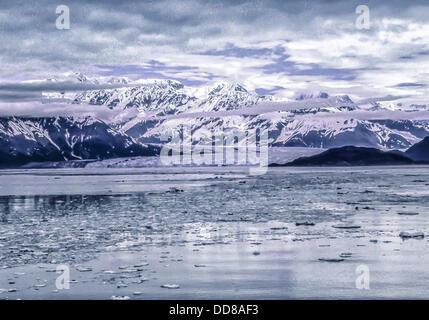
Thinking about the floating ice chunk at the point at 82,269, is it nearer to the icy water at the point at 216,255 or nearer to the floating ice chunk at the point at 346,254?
the icy water at the point at 216,255

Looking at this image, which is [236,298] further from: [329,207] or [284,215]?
[329,207]

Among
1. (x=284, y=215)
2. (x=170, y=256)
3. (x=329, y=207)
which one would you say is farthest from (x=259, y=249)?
(x=329, y=207)

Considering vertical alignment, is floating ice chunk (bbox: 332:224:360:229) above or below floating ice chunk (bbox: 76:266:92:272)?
above

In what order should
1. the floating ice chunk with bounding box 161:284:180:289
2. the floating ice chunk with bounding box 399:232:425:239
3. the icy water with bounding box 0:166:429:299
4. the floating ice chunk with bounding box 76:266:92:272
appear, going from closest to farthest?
the icy water with bounding box 0:166:429:299
the floating ice chunk with bounding box 161:284:180:289
the floating ice chunk with bounding box 76:266:92:272
the floating ice chunk with bounding box 399:232:425:239

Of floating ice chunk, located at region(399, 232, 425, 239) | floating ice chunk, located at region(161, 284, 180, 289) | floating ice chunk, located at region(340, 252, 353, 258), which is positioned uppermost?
floating ice chunk, located at region(399, 232, 425, 239)

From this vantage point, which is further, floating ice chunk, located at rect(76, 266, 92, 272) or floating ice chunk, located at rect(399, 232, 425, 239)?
floating ice chunk, located at rect(399, 232, 425, 239)

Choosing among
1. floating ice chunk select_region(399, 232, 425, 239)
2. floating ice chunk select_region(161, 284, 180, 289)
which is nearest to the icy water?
floating ice chunk select_region(161, 284, 180, 289)

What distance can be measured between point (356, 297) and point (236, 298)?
8.18ft

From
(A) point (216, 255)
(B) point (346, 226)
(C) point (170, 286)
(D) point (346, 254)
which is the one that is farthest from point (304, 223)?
(C) point (170, 286)

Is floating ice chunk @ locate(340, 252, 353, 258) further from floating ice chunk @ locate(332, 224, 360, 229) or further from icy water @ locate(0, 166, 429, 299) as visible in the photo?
floating ice chunk @ locate(332, 224, 360, 229)

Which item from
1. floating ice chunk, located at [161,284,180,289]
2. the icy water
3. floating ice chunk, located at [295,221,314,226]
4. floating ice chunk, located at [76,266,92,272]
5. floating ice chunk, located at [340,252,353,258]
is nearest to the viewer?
the icy water

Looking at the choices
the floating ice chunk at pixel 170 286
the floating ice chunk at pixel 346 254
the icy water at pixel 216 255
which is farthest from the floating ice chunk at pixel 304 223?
the floating ice chunk at pixel 170 286

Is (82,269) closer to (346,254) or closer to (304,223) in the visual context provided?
(346,254)

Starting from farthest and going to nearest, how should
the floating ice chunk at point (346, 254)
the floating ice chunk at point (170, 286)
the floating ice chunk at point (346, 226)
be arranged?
the floating ice chunk at point (346, 226), the floating ice chunk at point (346, 254), the floating ice chunk at point (170, 286)
